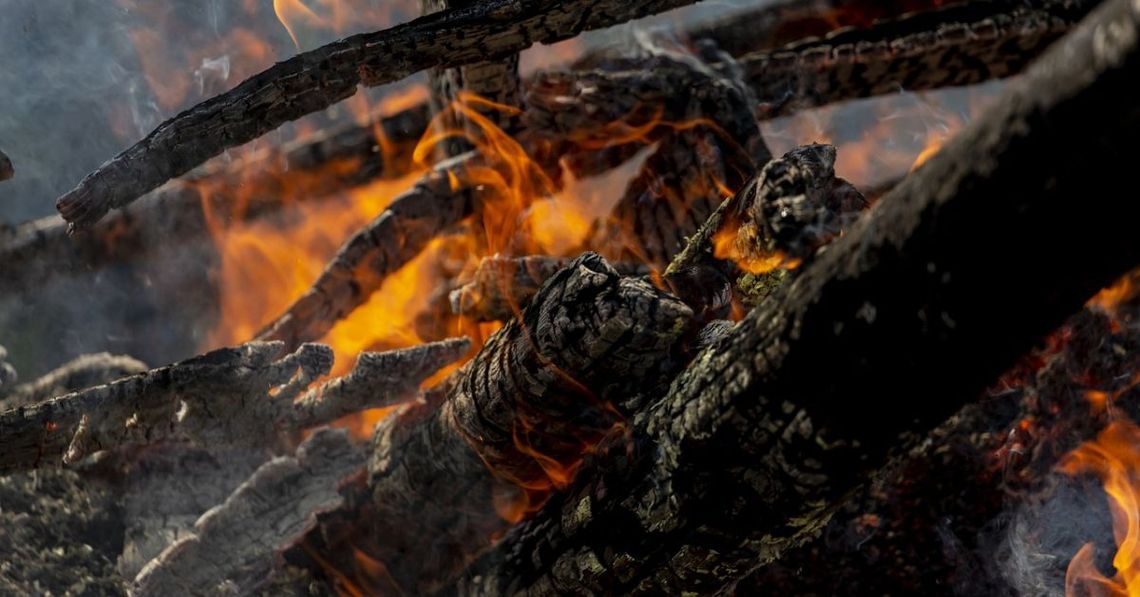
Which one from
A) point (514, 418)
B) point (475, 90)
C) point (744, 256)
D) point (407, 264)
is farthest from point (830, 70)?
point (514, 418)

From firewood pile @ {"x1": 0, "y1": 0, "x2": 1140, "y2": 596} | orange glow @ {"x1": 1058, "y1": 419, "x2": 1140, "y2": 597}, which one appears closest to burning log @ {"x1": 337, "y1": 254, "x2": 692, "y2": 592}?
firewood pile @ {"x1": 0, "y1": 0, "x2": 1140, "y2": 596}

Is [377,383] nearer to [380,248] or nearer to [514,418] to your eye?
[514,418]

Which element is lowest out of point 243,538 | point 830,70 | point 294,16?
point 243,538

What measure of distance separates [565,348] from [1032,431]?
2.05 metres

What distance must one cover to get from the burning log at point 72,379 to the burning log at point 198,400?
3.62 ft

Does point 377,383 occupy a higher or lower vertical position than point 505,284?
lower

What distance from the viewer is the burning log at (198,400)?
2.93m

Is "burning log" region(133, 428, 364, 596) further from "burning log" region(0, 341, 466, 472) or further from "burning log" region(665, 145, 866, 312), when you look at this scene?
"burning log" region(665, 145, 866, 312)

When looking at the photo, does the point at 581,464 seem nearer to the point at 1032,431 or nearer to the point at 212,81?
the point at 1032,431

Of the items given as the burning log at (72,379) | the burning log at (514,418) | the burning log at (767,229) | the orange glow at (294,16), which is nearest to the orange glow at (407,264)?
the burning log at (72,379)

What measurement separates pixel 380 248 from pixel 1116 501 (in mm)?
3325

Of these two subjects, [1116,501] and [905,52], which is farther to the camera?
[905,52]

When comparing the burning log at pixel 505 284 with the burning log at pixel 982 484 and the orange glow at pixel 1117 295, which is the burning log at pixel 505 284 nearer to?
the burning log at pixel 982 484

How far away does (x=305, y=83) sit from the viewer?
2922 mm
